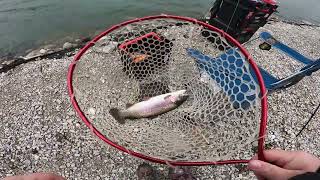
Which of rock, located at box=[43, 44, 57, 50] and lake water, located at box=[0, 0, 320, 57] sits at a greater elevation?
lake water, located at box=[0, 0, 320, 57]

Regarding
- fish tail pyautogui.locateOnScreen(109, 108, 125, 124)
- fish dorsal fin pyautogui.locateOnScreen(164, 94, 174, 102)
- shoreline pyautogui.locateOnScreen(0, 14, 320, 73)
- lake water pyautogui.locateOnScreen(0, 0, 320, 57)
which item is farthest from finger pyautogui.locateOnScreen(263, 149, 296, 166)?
lake water pyautogui.locateOnScreen(0, 0, 320, 57)

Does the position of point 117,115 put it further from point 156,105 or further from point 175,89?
point 175,89

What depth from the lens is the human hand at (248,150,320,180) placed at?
2.06 meters

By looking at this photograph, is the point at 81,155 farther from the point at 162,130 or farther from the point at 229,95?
the point at 229,95

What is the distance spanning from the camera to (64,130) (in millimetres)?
5199

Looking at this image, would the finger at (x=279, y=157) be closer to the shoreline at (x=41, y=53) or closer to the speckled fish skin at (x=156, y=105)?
the speckled fish skin at (x=156, y=105)

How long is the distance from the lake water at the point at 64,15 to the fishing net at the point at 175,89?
5.74 meters

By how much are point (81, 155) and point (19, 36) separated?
6034 mm

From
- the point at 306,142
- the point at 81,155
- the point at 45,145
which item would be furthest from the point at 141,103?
the point at 306,142

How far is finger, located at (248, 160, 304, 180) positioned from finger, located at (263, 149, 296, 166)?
0.20 meters

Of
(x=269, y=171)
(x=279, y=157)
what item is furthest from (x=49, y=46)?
(x=269, y=171)

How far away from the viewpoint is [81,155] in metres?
4.84

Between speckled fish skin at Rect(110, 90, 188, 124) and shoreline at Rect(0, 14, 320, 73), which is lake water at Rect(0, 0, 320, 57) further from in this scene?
speckled fish skin at Rect(110, 90, 188, 124)

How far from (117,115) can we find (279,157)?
1.91m
